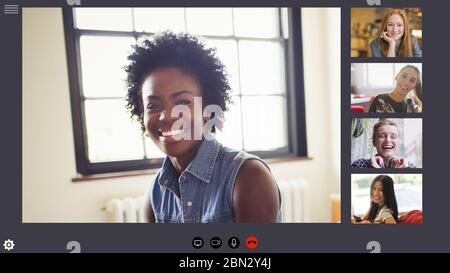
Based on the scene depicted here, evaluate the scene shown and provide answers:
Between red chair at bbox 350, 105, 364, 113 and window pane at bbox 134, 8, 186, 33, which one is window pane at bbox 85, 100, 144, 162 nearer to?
window pane at bbox 134, 8, 186, 33

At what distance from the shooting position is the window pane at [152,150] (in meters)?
0.56

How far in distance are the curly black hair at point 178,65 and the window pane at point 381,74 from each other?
22 centimetres

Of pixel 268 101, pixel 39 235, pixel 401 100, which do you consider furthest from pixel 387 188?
pixel 39 235

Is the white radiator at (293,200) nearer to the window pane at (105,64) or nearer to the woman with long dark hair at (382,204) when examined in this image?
the woman with long dark hair at (382,204)

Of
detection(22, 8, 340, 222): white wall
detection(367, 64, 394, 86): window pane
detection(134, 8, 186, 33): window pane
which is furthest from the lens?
detection(22, 8, 340, 222): white wall

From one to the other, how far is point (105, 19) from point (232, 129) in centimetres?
36

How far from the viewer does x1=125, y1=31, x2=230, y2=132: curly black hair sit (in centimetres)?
54

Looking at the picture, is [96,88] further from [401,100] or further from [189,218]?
[401,100]

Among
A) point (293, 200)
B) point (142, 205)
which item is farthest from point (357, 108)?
point (142, 205)

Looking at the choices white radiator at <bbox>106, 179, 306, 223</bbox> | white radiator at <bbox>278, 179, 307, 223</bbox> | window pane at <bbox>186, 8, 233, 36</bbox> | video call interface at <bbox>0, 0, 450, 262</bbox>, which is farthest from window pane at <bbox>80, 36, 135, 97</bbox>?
white radiator at <bbox>278, 179, 307, 223</bbox>

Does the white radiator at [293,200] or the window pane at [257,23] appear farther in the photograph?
the window pane at [257,23]

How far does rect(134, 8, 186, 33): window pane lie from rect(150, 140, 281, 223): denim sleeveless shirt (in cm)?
22

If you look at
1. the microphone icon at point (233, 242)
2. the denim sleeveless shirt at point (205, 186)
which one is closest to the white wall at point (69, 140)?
the denim sleeveless shirt at point (205, 186)

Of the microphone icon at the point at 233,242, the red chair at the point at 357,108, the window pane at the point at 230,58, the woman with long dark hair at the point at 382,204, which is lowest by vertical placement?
the microphone icon at the point at 233,242
